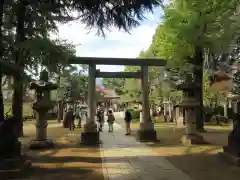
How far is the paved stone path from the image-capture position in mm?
8359

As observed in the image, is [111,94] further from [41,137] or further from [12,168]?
[12,168]

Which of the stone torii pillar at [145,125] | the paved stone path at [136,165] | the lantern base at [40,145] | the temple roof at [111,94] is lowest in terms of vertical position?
the paved stone path at [136,165]

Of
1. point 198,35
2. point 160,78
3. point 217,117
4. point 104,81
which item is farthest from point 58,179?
point 104,81

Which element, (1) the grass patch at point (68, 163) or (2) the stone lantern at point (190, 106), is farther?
(2) the stone lantern at point (190, 106)

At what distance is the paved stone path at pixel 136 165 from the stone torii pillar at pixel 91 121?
133 cm

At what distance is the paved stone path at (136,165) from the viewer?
8.36m

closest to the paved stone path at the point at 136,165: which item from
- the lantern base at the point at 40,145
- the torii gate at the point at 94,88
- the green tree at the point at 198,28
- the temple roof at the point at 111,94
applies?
the torii gate at the point at 94,88

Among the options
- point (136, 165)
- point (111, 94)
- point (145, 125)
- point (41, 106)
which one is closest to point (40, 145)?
point (41, 106)

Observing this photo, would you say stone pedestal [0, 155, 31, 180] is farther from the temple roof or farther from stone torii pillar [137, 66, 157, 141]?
the temple roof

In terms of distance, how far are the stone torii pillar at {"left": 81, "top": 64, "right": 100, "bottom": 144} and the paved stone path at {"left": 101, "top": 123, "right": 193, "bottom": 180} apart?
1.33 m

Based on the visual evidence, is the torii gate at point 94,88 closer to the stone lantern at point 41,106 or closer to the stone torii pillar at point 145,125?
the stone torii pillar at point 145,125

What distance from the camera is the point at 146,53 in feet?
113

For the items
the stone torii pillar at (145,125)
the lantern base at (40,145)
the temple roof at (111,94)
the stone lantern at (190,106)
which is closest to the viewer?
the lantern base at (40,145)

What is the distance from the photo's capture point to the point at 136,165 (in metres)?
9.84
